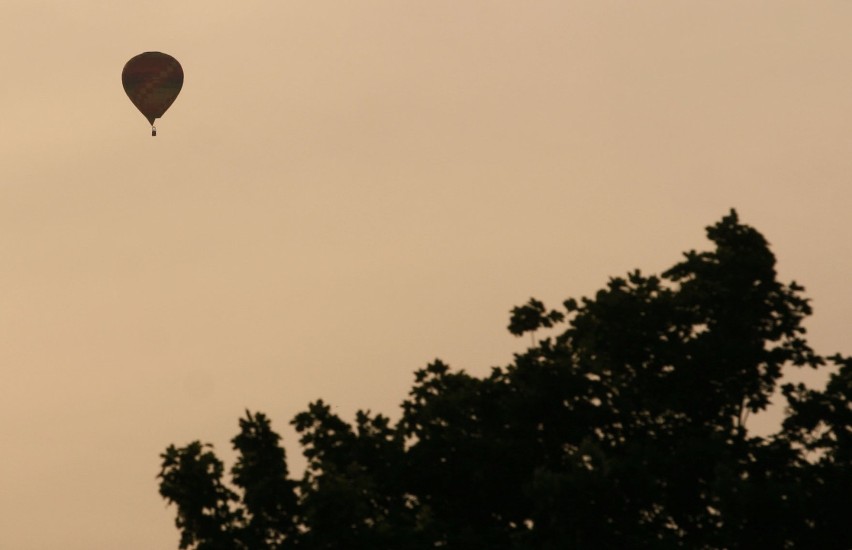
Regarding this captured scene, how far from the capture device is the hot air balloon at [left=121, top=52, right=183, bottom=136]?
368 feet

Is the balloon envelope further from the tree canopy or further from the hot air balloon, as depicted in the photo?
the tree canopy

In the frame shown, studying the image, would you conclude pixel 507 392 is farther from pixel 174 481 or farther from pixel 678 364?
pixel 174 481

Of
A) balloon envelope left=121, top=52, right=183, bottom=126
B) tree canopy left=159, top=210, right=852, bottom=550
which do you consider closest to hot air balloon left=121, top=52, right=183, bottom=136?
balloon envelope left=121, top=52, right=183, bottom=126

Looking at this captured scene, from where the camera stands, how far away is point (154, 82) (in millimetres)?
112250

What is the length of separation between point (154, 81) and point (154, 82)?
0.25 feet

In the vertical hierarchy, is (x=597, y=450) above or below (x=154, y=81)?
below

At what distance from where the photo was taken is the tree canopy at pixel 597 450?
5488cm

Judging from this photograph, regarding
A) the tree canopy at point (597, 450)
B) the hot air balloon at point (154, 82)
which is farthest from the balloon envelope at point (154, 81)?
the tree canopy at point (597, 450)

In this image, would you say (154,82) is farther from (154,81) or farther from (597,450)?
(597,450)

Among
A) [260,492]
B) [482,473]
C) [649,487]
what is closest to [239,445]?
[260,492]

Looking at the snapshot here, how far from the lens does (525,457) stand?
5894 cm

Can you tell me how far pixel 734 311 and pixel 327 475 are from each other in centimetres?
1219

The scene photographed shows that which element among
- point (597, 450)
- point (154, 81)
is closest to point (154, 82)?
point (154, 81)

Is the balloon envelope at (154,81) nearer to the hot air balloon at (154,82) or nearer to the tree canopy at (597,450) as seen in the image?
the hot air balloon at (154,82)
